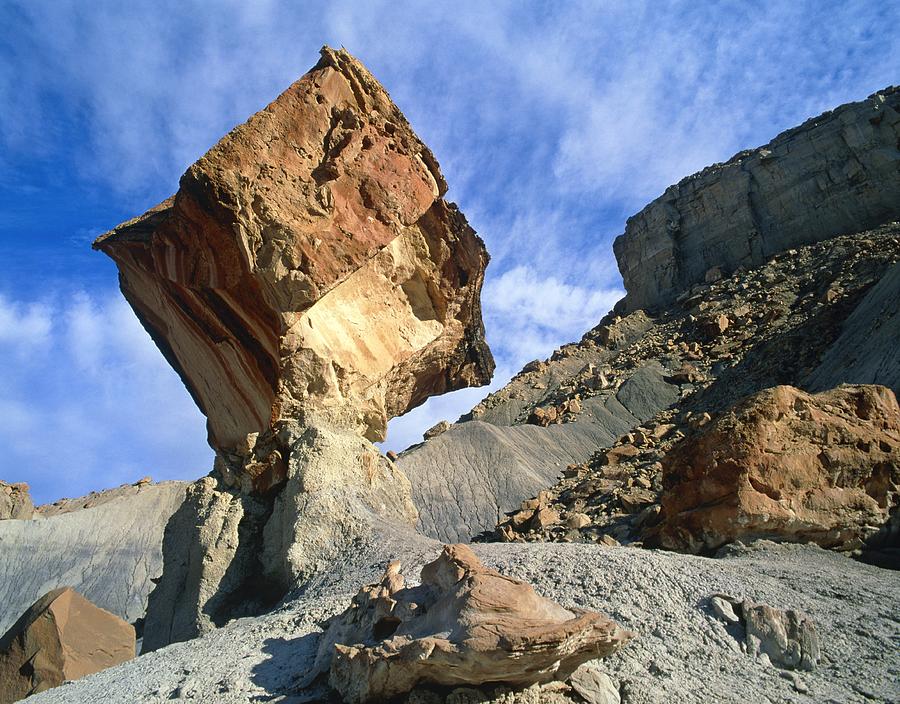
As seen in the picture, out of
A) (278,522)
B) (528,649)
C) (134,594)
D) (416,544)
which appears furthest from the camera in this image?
(134,594)

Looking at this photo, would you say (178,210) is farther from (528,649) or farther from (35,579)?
(35,579)

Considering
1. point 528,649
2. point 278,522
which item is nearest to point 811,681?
point 528,649

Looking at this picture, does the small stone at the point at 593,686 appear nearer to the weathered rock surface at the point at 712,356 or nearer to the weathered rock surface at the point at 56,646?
the weathered rock surface at the point at 712,356

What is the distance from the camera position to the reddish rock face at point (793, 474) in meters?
7.26

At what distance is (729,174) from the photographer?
4850 cm

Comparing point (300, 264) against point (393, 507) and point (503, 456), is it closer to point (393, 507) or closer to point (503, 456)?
point (393, 507)

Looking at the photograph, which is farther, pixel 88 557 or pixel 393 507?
pixel 88 557

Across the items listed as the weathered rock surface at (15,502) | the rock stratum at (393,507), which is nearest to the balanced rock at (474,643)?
the rock stratum at (393,507)

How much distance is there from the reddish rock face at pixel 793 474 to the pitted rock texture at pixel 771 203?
38.4 meters

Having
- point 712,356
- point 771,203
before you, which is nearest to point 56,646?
point 712,356

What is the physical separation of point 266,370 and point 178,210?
2162 millimetres

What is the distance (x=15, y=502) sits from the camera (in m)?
36.0

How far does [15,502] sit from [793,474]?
40.3m

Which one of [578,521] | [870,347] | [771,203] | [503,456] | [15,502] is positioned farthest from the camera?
[771,203]
